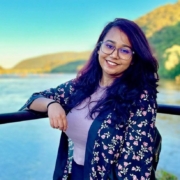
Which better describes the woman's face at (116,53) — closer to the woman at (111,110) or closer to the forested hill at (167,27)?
the woman at (111,110)

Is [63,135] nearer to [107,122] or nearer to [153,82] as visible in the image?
[107,122]

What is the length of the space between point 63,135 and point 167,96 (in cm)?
2087

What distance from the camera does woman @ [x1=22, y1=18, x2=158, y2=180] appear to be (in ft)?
3.27

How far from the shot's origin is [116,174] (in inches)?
40.3

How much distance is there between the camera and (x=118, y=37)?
42.9 inches

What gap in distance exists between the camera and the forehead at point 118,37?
108cm

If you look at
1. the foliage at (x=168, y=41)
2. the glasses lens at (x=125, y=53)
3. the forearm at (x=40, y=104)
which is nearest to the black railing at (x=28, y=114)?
the forearm at (x=40, y=104)

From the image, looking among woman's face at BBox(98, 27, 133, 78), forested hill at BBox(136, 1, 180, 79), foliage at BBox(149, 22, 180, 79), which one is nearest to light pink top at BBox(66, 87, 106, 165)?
woman's face at BBox(98, 27, 133, 78)

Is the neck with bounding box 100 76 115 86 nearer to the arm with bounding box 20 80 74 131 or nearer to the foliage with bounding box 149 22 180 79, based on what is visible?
the arm with bounding box 20 80 74 131

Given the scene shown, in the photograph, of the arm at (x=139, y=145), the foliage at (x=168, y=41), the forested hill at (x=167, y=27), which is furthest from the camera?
the forested hill at (x=167, y=27)

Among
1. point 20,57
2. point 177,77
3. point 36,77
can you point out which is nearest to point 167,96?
point 177,77

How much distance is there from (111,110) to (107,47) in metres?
0.25

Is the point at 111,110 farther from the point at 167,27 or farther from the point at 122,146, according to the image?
the point at 167,27

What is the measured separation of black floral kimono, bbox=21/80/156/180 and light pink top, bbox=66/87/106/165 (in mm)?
54
